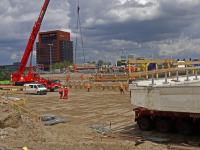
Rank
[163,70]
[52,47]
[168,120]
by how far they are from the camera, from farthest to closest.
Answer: [52,47]
[163,70]
[168,120]

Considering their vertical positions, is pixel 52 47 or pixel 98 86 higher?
pixel 52 47

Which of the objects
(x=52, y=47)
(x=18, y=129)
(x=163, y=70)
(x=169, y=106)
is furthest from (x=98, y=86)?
(x=52, y=47)

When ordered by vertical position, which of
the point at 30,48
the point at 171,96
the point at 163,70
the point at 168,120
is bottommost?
the point at 168,120

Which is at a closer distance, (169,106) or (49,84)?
(169,106)

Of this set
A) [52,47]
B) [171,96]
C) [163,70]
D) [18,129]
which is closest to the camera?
[18,129]

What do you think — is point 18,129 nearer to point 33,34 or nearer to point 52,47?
point 33,34

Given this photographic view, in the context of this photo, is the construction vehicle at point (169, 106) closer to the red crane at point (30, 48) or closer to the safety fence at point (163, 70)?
the safety fence at point (163, 70)

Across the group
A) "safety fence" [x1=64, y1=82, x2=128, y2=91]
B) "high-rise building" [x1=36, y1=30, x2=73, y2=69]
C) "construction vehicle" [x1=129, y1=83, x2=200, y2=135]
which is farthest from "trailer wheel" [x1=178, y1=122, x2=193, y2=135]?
"high-rise building" [x1=36, y1=30, x2=73, y2=69]

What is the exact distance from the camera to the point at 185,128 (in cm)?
1121

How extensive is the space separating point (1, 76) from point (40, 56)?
112542 mm

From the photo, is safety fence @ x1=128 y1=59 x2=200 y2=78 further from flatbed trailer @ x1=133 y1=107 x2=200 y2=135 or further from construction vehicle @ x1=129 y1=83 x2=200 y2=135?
flatbed trailer @ x1=133 y1=107 x2=200 y2=135

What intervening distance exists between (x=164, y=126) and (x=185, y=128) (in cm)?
102

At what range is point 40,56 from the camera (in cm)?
16938

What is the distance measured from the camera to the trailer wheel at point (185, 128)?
11.1 m
